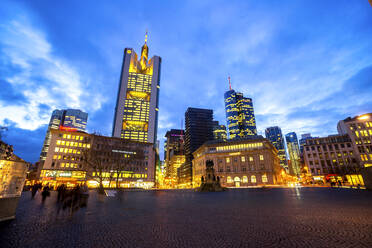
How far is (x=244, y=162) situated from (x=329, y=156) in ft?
140

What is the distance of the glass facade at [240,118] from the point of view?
611 feet

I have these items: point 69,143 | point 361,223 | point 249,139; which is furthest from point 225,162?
point 361,223

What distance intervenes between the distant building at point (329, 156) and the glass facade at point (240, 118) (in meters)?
96.4

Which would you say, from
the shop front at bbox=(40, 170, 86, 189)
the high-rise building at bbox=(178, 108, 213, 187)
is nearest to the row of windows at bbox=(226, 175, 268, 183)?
the high-rise building at bbox=(178, 108, 213, 187)

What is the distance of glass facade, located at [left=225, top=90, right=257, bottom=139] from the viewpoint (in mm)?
186250

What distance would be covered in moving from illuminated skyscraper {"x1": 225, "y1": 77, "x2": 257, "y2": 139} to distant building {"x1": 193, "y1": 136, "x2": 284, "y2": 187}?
105 metres

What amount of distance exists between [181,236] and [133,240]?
1.44 metres

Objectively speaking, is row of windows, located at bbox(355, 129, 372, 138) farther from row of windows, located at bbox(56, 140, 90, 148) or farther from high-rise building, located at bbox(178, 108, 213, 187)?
row of windows, located at bbox(56, 140, 90, 148)

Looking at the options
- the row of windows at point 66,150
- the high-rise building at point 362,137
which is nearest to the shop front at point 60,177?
the row of windows at point 66,150

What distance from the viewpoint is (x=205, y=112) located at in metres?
158

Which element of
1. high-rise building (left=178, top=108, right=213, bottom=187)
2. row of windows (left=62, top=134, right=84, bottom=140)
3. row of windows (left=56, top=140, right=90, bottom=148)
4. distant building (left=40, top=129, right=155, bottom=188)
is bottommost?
distant building (left=40, top=129, right=155, bottom=188)

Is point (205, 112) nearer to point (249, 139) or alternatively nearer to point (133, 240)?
point (249, 139)

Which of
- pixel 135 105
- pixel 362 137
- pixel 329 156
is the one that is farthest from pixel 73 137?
pixel 362 137

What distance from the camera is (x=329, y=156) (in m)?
82.5
